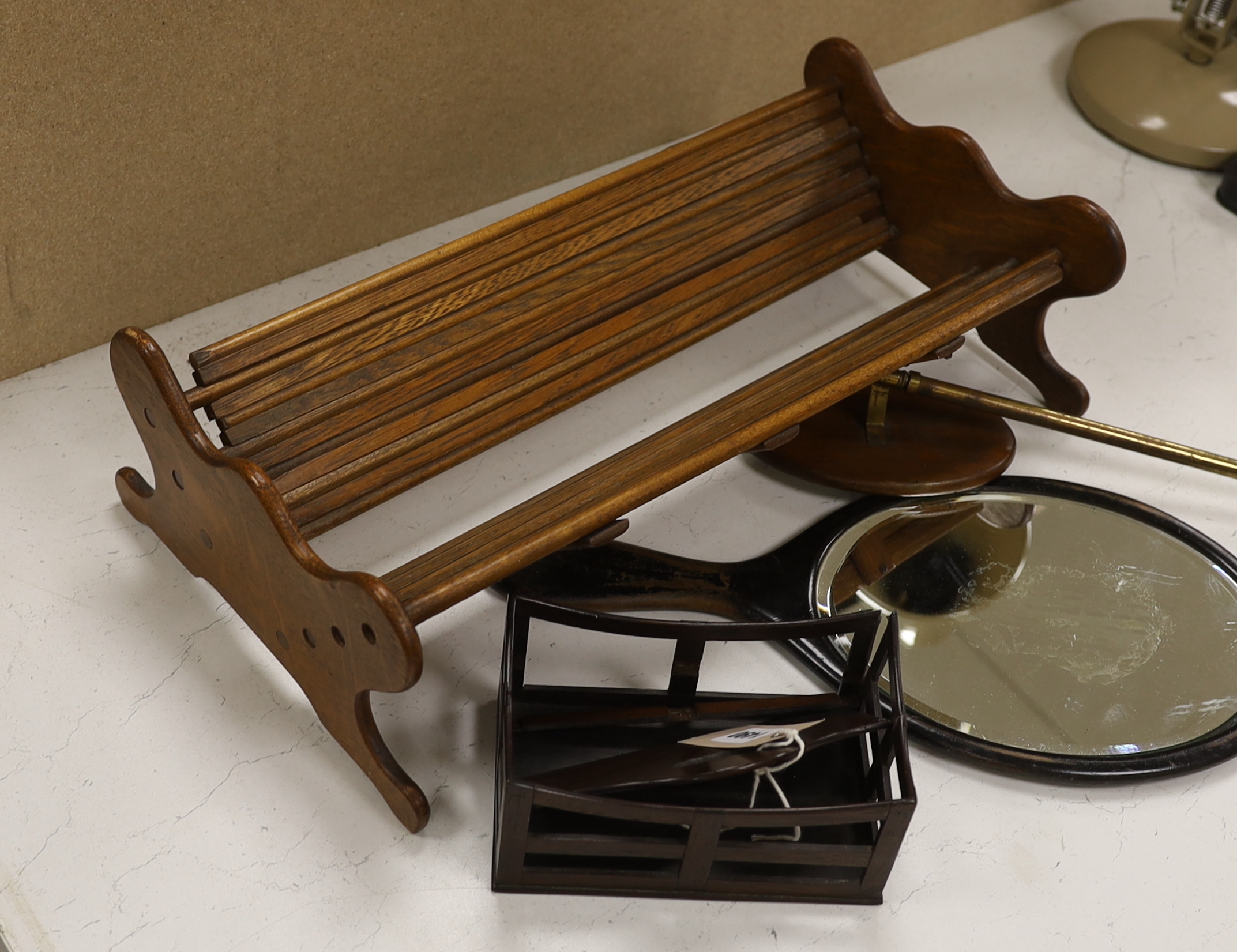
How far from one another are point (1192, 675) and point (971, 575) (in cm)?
29

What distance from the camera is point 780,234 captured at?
1.88m

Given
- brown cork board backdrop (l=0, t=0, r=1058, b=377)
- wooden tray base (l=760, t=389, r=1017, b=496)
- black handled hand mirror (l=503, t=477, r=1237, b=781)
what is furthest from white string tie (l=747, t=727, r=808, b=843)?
brown cork board backdrop (l=0, t=0, r=1058, b=377)

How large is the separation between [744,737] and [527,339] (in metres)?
0.64

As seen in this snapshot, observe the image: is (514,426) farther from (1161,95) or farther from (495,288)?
(1161,95)

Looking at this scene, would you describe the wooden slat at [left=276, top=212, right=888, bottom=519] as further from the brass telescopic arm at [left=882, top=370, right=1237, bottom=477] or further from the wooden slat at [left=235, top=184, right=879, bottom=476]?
the brass telescopic arm at [left=882, top=370, right=1237, bottom=477]

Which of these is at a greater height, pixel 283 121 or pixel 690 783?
pixel 283 121

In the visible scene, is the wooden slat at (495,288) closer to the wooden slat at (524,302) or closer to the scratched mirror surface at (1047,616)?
the wooden slat at (524,302)

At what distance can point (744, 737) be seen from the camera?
1.32 m

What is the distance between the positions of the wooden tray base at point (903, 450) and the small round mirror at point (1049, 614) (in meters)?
0.03

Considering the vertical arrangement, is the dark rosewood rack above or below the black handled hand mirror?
above

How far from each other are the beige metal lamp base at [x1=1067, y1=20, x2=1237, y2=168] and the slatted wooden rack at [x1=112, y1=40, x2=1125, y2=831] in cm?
80

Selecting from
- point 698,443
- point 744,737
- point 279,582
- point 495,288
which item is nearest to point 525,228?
point 495,288

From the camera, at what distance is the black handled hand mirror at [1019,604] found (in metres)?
1.53

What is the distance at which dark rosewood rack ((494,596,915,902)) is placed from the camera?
1.28m
